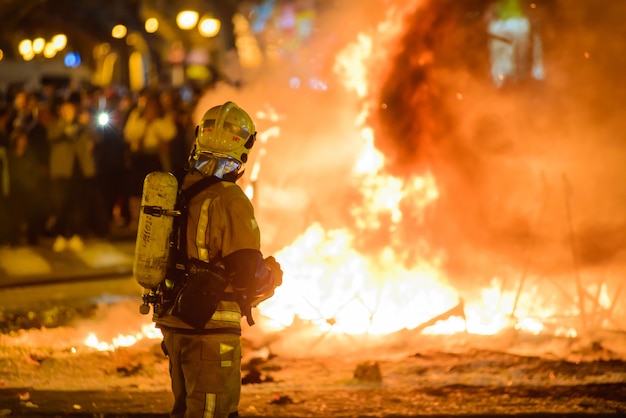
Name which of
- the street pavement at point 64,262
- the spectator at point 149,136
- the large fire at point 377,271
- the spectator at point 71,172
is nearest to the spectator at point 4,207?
the street pavement at point 64,262

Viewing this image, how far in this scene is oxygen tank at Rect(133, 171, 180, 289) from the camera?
3.70 metres

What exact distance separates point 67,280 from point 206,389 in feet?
22.6

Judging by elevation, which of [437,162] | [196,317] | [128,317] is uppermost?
[437,162]

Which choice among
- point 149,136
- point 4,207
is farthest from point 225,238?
point 149,136

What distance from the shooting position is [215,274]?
367 cm

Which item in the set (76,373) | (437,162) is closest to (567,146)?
(437,162)

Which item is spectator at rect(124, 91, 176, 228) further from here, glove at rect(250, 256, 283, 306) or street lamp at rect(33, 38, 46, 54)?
glove at rect(250, 256, 283, 306)

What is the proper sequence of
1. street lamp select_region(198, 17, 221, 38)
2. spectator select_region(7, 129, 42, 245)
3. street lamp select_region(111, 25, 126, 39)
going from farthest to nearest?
street lamp select_region(111, 25, 126, 39) → street lamp select_region(198, 17, 221, 38) → spectator select_region(7, 129, 42, 245)

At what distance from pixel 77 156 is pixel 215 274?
9.54 metres

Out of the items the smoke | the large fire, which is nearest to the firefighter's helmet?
the large fire

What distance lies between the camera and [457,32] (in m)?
8.80

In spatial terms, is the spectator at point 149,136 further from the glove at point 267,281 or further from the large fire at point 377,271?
the glove at point 267,281

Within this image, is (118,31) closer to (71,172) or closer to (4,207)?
(71,172)

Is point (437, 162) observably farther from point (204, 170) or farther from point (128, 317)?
point (204, 170)
